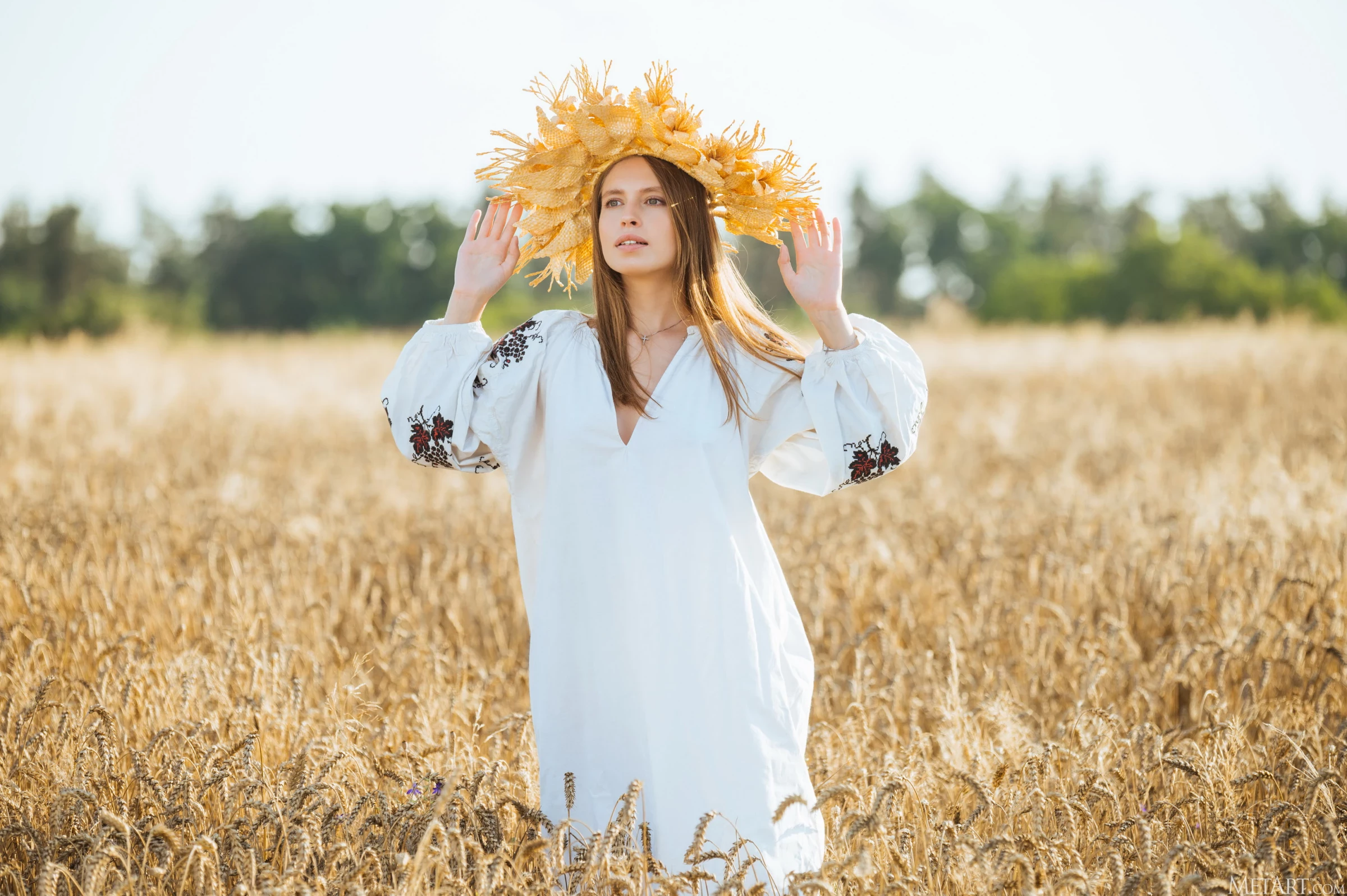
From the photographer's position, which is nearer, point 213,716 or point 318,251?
point 213,716

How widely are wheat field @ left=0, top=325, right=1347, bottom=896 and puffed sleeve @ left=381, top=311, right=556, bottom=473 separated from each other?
31.2 inches

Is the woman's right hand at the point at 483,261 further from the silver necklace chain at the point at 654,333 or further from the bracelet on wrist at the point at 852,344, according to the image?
the bracelet on wrist at the point at 852,344

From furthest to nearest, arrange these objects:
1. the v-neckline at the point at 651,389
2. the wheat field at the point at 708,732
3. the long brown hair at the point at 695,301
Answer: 1. the long brown hair at the point at 695,301
2. the v-neckline at the point at 651,389
3. the wheat field at the point at 708,732

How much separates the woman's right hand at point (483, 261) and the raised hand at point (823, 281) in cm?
72

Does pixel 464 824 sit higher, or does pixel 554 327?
pixel 554 327

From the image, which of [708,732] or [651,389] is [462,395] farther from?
[708,732]

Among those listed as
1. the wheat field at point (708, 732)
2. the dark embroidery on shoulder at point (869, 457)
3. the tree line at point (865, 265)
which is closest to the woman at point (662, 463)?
the dark embroidery on shoulder at point (869, 457)

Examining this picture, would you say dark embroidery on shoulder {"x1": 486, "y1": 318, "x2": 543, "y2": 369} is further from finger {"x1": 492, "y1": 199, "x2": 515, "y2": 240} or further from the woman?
finger {"x1": 492, "y1": 199, "x2": 515, "y2": 240}

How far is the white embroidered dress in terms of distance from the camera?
2.56m

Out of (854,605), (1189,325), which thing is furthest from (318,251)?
(854,605)

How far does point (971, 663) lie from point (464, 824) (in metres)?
2.17

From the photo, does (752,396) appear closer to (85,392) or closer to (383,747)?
(383,747)

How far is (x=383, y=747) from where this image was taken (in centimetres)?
340

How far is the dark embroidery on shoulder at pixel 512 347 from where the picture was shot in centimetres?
279
